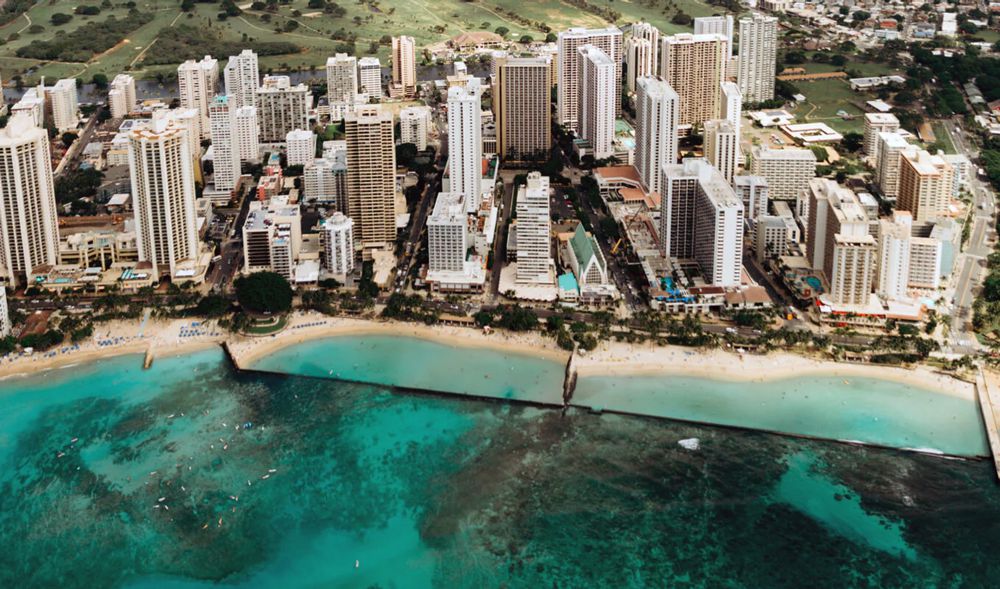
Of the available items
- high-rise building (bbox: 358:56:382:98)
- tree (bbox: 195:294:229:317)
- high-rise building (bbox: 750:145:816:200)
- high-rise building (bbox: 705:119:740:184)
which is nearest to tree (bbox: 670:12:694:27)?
high-rise building (bbox: 358:56:382:98)

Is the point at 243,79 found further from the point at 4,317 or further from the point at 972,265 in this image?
the point at 972,265

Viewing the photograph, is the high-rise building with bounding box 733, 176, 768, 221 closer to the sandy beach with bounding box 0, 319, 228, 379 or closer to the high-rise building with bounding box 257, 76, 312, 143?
the sandy beach with bounding box 0, 319, 228, 379

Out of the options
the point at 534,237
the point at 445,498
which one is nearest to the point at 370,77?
the point at 534,237

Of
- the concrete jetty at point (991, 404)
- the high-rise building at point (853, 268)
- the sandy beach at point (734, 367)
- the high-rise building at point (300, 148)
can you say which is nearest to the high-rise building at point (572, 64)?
the high-rise building at point (300, 148)

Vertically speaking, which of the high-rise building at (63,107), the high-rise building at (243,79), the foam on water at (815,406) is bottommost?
the foam on water at (815,406)

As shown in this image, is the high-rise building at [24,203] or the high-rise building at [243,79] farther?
the high-rise building at [243,79]

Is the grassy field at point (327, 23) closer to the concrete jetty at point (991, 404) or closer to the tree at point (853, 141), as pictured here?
the tree at point (853, 141)

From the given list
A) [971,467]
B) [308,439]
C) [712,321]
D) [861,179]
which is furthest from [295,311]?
[861,179]
